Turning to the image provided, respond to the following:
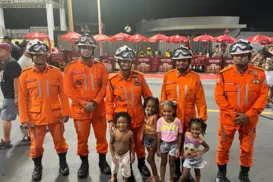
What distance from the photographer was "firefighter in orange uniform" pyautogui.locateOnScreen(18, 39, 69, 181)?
3461 mm

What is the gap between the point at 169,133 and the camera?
10.4 ft

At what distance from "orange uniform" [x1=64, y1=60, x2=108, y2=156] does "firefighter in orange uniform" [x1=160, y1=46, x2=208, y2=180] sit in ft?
3.30

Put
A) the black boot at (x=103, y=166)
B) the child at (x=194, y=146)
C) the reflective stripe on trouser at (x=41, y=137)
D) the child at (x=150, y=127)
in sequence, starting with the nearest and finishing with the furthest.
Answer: the child at (x=194, y=146) → the child at (x=150, y=127) → the reflective stripe on trouser at (x=41, y=137) → the black boot at (x=103, y=166)

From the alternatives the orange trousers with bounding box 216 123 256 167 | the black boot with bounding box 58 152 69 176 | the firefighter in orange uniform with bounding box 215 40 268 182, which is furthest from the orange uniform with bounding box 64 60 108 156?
the orange trousers with bounding box 216 123 256 167

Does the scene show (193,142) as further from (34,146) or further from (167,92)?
(34,146)

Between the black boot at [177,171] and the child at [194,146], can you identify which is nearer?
the child at [194,146]

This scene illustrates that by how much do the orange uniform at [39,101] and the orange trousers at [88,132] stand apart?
0.31 m

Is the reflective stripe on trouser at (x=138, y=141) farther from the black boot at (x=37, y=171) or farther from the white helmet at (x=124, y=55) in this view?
the black boot at (x=37, y=171)

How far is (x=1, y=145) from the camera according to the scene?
478 cm

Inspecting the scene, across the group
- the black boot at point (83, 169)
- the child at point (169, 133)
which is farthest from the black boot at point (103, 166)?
the child at point (169, 133)

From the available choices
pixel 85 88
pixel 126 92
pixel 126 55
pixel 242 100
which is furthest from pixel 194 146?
pixel 85 88

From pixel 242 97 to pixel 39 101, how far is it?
2726mm

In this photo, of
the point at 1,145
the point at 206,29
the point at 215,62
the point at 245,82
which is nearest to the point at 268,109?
the point at 245,82

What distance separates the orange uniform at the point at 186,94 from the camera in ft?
10.7
